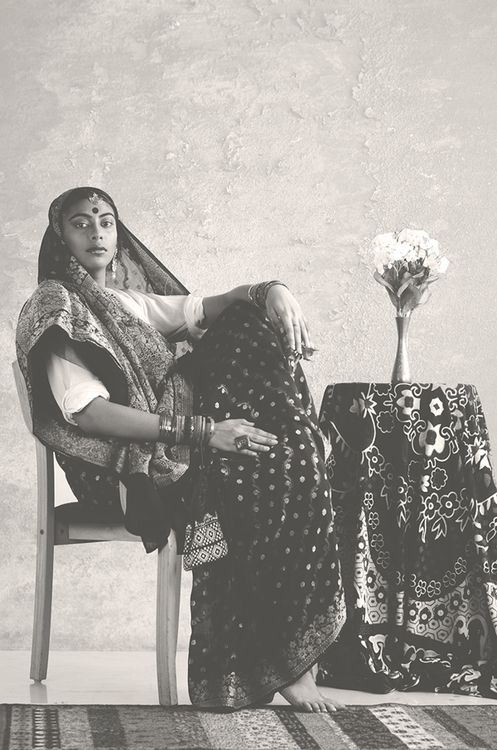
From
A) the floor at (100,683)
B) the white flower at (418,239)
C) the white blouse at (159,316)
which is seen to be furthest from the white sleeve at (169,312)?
the floor at (100,683)

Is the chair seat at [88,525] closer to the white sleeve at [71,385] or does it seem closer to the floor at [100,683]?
the white sleeve at [71,385]

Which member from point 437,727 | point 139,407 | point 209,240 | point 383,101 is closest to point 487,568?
point 437,727

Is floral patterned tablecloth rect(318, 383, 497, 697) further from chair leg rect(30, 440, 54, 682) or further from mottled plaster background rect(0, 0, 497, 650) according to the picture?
mottled plaster background rect(0, 0, 497, 650)

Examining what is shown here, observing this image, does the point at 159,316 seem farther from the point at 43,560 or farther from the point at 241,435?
the point at 43,560

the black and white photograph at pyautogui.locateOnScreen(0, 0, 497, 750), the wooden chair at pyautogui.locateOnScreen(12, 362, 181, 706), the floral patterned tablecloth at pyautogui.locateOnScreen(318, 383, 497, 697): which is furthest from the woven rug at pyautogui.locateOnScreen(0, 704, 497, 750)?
the floral patterned tablecloth at pyautogui.locateOnScreen(318, 383, 497, 697)

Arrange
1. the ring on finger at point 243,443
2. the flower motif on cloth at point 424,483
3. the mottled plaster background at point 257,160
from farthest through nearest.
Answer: the mottled plaster background at point 257,160
the flower motif on cloth at point 424,483
the ring on finger at point 243,443

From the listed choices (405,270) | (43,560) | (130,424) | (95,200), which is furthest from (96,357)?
(405,270)

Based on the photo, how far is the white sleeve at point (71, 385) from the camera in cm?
233

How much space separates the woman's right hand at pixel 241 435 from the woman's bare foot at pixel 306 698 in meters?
0.50

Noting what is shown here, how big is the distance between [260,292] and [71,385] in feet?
1.67

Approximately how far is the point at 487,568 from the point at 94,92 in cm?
201

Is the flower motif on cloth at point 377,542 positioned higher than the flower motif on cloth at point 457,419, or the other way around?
the flower motif on cloth at point 457,419

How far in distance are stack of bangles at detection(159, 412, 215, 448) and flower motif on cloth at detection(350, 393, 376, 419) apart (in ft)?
1.58

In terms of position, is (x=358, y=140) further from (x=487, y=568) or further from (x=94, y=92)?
(x=487, y=568)
